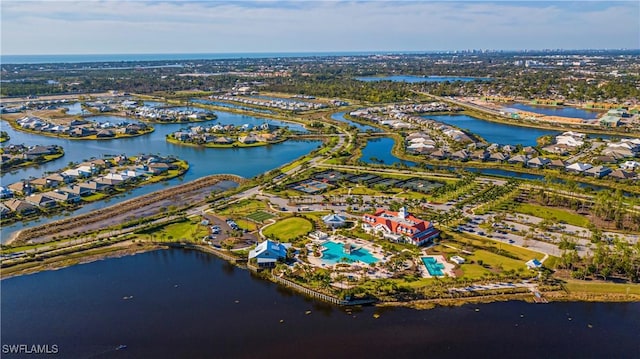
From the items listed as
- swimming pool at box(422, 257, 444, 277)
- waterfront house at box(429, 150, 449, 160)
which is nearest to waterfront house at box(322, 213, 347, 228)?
swimming pool at box(422, 257, 444, 277)

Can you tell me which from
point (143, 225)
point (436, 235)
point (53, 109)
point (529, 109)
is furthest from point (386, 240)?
point (53, 109)

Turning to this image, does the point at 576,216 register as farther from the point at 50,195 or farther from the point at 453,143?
the point at 50,195

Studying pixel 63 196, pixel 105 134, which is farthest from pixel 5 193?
pixel 105 134

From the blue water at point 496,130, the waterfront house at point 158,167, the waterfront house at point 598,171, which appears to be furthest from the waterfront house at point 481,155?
the waterfront house at point 158,167

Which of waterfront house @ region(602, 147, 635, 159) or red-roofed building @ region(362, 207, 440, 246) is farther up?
waterfront house @ region(602, 147, 635, 159)

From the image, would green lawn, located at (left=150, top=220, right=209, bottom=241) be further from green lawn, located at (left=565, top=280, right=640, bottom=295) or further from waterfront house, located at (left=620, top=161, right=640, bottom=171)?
waterfront house, located at (left=620, top=161, right=640, bottom=171)
